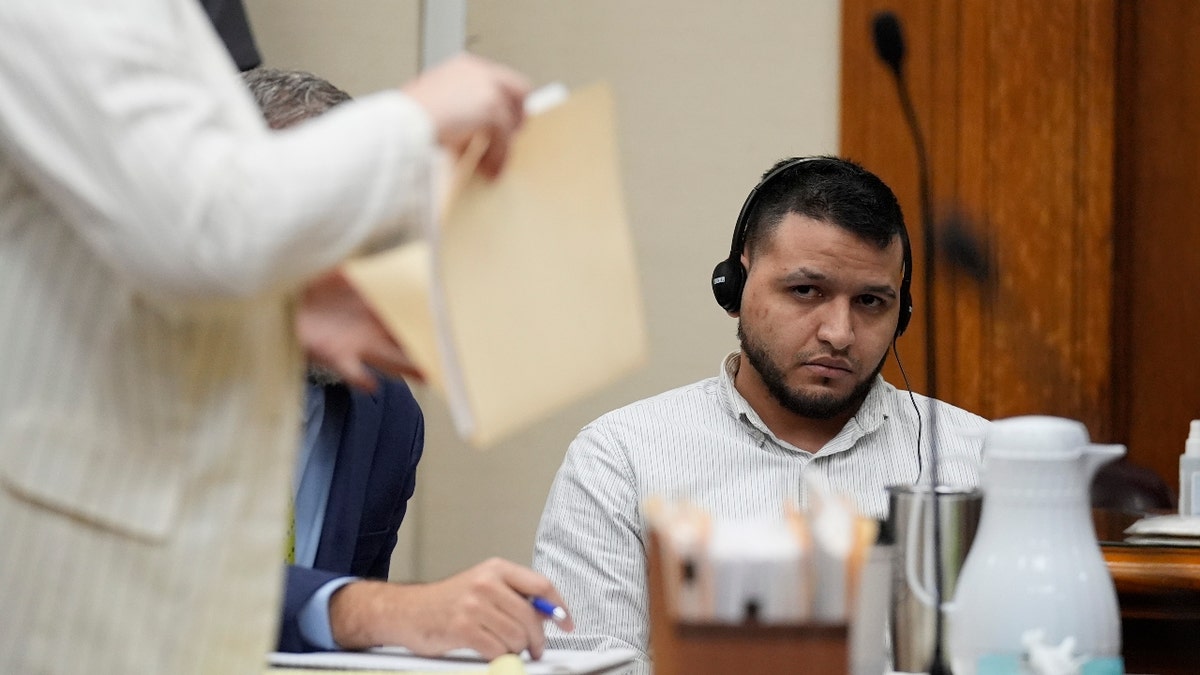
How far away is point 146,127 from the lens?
630 mm

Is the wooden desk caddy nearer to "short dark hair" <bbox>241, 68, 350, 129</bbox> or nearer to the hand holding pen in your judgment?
the hand holding pen

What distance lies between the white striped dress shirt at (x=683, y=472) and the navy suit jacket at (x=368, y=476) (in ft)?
0.90

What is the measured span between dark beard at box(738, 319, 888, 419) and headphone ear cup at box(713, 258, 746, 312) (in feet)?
0.20

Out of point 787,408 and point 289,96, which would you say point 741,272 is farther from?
point 289,96

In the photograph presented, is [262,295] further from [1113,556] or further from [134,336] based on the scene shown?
[1113,556]

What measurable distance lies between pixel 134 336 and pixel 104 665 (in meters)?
0.16

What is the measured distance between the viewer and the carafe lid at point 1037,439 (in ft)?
2.99

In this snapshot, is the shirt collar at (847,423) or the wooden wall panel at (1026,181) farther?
the wooden wall panel at (1026,181)

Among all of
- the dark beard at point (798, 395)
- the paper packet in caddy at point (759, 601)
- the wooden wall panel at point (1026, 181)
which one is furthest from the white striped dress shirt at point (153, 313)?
the wooden wall panel at point (1026, 181)

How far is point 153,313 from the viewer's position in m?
0.73

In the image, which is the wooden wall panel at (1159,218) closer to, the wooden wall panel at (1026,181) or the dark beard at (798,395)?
the wooden wall panel at (1026,181)

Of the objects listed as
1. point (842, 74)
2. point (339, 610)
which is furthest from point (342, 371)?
point (842, 74)

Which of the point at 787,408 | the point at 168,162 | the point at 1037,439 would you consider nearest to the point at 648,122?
the point at 787,408

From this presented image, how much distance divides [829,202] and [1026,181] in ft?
1.73
